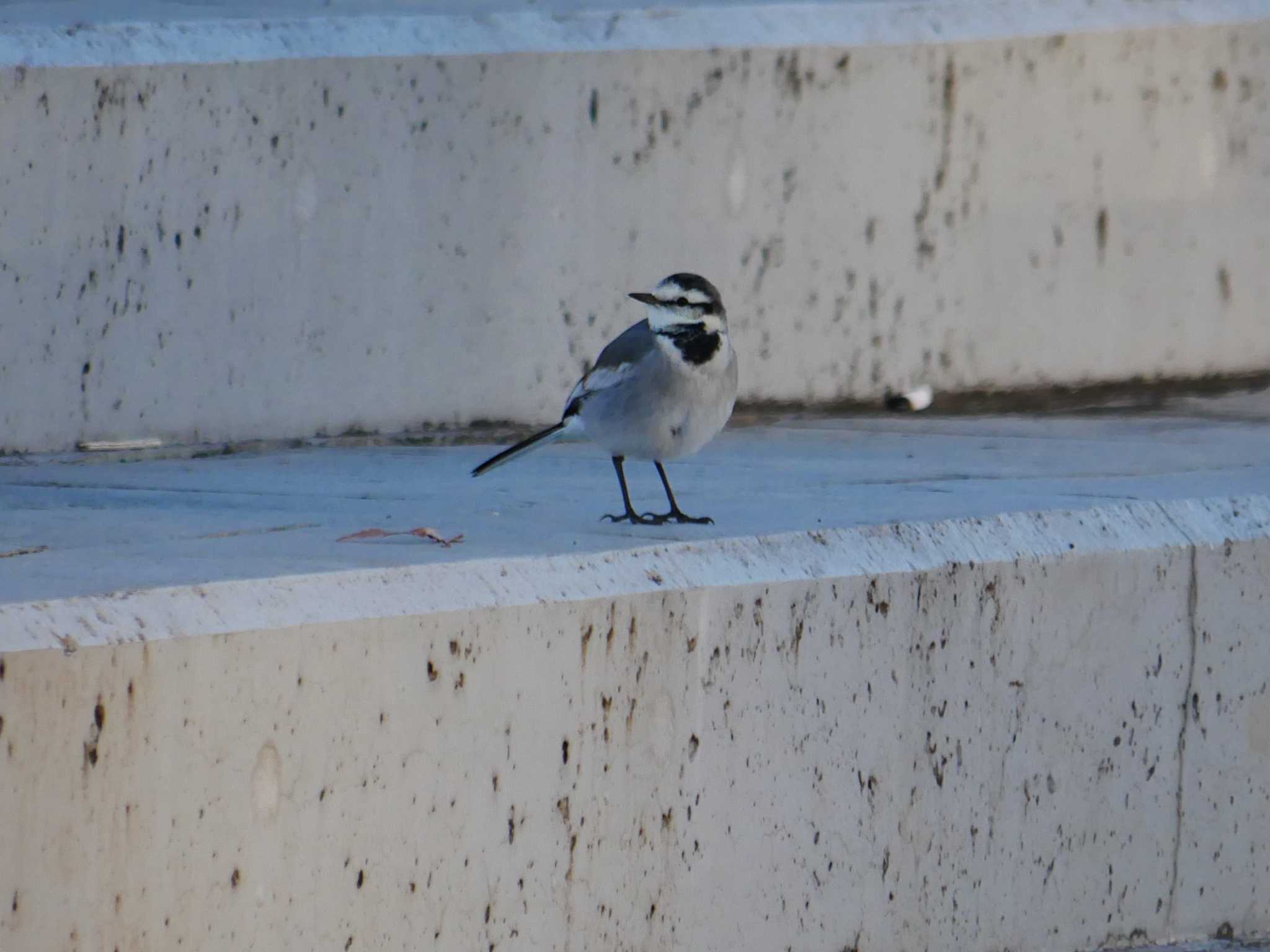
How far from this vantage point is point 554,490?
529 centimetres

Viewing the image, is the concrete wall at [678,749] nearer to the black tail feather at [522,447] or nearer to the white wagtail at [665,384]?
the white wagtail at [665,384]

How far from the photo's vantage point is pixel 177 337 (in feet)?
19.0

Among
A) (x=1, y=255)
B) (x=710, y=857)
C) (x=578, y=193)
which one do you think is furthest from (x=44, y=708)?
(x=578, y=193)

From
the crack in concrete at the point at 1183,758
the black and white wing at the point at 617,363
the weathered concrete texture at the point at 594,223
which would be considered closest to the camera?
the crack in concrete at the point at 1183,758

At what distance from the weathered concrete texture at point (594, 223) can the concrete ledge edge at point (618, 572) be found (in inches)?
79.9

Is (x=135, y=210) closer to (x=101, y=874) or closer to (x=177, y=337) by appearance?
(x=177, y=337)

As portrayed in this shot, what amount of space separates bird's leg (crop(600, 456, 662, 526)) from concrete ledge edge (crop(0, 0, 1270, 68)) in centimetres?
176

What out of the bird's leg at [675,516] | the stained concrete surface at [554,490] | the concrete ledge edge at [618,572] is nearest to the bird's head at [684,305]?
the bird's leg at [675,516]

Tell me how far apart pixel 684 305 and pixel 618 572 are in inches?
34.3

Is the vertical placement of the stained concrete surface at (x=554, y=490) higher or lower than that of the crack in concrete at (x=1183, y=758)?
higher

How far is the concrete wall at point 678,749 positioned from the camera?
329 centimetres

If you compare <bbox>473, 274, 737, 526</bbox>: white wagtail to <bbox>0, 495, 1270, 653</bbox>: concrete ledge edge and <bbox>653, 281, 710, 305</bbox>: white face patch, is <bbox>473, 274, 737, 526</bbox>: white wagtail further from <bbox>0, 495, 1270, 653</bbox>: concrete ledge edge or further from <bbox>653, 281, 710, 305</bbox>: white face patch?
<bbox>0, 495, 1270, 653</bbox>: concrete ledge edge

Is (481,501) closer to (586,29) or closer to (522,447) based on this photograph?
(522,447)

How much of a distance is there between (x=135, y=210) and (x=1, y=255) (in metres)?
0.37
